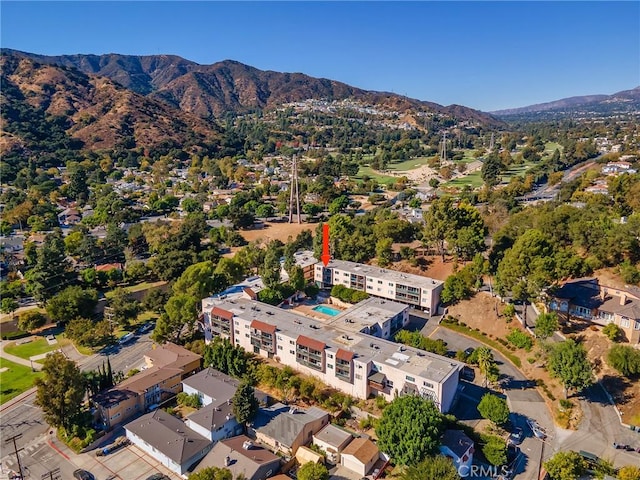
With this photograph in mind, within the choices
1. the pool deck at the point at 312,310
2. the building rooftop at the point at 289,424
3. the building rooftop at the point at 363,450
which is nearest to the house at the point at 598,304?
the pool deck at the point at 312,310

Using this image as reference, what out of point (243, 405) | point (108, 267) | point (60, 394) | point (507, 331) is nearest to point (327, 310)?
point (507, 331)

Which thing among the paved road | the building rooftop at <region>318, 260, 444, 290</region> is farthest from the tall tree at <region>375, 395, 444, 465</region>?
the building rooftop at <region>318, 260, 444, 290</region>

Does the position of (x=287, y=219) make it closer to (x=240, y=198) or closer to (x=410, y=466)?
(x=240, y=198)

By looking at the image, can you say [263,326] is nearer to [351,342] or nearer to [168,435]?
[351,342]

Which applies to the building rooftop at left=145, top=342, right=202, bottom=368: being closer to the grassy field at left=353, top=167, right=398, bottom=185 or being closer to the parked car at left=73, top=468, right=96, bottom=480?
the parked car at left=73, top=468, right=96, bottom=480

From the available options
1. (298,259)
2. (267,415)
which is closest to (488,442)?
(267,415)
